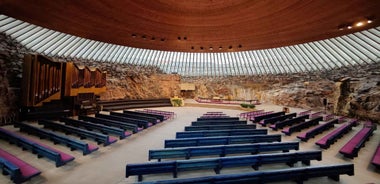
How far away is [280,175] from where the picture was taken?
15.6 feet

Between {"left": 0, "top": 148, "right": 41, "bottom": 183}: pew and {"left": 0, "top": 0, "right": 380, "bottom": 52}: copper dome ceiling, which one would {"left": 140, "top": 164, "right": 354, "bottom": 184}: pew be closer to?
{"left": 0, "top": 148, "right": 41, "bottom": 183}: pew

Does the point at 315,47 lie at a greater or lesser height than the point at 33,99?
greater

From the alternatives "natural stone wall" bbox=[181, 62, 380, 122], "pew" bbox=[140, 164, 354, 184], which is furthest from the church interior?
"natural stone wall" bbox=[181, 62, 380, 122]

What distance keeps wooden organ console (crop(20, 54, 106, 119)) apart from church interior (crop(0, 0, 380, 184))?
79 mm

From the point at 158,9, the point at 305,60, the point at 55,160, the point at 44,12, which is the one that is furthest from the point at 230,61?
the point at 55,160

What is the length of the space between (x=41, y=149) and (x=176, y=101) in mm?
19309

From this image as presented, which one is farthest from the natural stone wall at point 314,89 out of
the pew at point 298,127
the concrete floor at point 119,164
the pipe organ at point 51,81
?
the pipe organ at point 51,81

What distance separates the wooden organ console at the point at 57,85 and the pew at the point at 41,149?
332 centimetres

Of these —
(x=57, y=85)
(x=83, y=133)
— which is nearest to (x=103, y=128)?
(x=83, y=133)

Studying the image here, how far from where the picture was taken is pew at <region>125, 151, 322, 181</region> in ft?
15.8

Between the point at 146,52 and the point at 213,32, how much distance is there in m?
15.8

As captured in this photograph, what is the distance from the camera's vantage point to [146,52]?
2727 centimetres

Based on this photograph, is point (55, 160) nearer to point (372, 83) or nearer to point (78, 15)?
point (78, 15)

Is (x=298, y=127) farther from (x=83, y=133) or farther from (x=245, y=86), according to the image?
(x=245, y=86)
